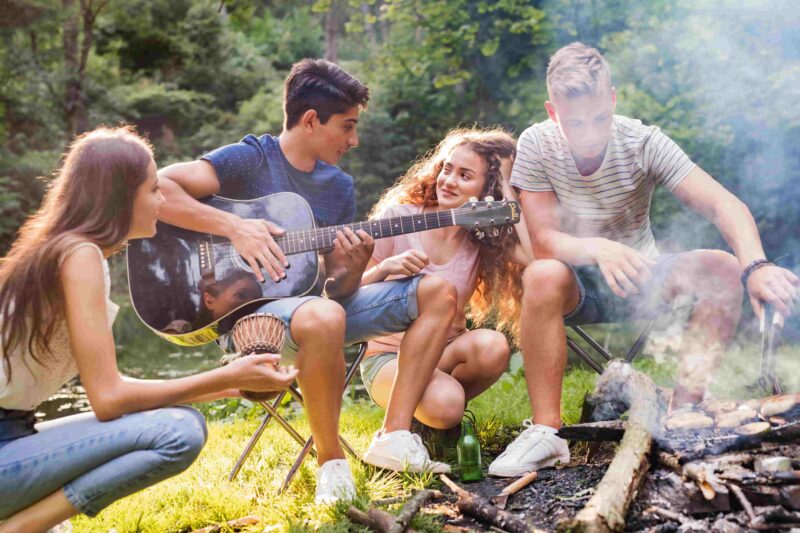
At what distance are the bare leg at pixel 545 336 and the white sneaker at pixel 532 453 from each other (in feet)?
0.32

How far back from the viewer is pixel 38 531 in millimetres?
2248

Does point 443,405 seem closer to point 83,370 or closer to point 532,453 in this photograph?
point 532,453

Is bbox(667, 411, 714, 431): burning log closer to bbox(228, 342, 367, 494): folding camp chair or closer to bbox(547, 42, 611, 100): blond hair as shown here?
bbox(228, 342, 367, 494): folding camp chair

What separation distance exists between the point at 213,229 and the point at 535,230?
4.67ft

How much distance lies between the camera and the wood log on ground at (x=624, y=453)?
7.06ft

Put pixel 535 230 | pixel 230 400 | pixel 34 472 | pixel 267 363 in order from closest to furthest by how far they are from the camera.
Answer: pixel 34 472 → pixel 267 363 → pixel 535 230 → pixel 230 400

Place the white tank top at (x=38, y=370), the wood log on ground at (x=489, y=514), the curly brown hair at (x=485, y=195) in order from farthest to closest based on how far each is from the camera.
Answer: the curly brown hair at (x=485, y=195)
the wood log on ground at (x=489, y=514)
the white tank top at (x=38, y=370)

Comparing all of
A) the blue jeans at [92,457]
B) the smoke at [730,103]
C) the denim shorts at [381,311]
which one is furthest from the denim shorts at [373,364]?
the smoke at [730,103]

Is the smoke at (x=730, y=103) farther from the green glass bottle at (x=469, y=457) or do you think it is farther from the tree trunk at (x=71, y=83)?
the tree trunk at (x=71, y=83)

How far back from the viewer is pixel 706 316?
3297 mm

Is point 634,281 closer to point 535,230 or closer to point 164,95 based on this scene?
point 535,230

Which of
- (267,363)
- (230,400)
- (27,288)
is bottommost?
(230,400)

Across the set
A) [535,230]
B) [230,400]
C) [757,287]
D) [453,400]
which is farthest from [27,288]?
[230,400]

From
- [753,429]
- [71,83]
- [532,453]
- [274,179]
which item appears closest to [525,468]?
[532,453]
